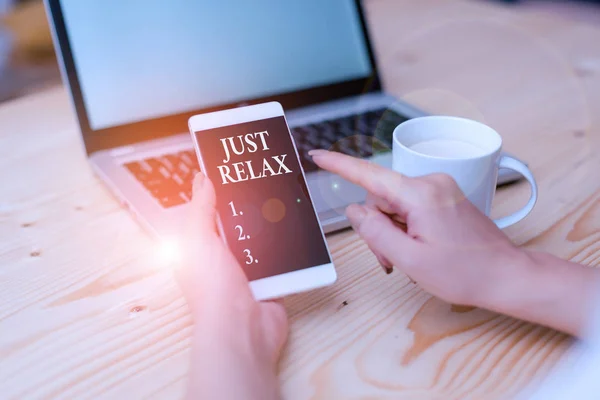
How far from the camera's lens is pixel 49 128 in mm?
876

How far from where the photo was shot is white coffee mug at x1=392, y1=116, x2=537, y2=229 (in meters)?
0.48

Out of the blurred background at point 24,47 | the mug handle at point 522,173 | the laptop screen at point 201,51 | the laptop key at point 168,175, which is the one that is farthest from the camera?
the blurred background at point 24,47

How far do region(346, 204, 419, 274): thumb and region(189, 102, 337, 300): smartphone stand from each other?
0.13 ft

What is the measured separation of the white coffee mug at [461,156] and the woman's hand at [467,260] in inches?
0.6

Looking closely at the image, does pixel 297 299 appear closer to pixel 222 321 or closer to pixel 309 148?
pixel 222 321

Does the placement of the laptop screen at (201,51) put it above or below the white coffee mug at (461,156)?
above

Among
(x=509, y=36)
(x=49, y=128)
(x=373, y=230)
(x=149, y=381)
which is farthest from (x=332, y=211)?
(x=509, y=36)

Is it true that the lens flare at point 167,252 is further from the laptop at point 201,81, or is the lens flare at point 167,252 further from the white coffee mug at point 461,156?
the white coffee mug at point 461,156

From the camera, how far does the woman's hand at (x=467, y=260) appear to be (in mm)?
448

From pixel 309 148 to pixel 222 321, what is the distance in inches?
13.2

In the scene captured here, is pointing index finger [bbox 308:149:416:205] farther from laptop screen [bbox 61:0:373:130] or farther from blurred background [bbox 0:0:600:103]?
blurred background [bbox 0:0:600:103]

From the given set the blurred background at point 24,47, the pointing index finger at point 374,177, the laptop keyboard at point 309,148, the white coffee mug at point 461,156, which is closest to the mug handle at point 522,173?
the white coffee mug at point 461,156

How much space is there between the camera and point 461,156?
52cm

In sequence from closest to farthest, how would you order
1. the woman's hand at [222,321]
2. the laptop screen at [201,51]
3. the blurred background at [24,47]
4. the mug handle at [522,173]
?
the woman's hand at [222,321] < the mug handle at [522,173] < the laptop screen at [201,51] < the blurred background at [24,47]
